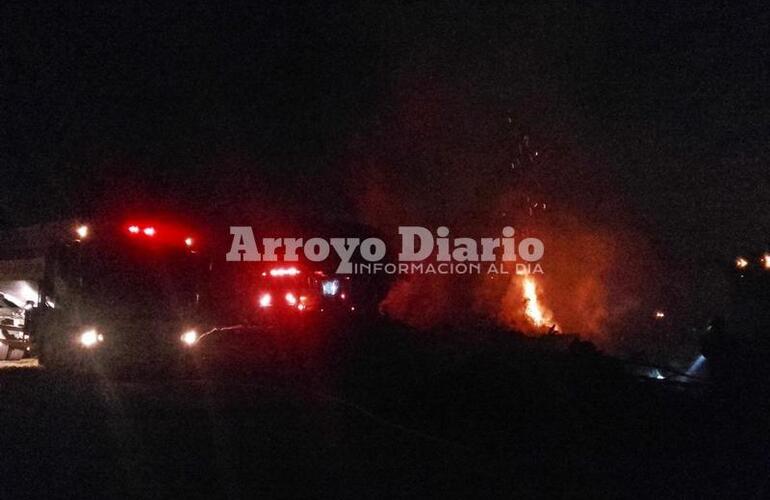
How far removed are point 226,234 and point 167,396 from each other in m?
10.2

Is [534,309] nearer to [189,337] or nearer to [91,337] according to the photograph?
[189,337]

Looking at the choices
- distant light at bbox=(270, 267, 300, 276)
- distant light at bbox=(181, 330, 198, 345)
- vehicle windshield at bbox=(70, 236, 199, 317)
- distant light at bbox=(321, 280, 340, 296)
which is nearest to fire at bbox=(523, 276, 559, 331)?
distant light at bbox=(321, 280, 340, 296)

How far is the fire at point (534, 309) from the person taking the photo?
102ft

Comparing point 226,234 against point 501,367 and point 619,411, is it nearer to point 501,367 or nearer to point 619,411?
point 501,367

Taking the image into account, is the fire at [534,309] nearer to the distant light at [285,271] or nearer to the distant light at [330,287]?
the distant light at [330,287]

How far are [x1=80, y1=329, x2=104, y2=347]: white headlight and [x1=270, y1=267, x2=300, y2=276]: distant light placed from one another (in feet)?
19.8

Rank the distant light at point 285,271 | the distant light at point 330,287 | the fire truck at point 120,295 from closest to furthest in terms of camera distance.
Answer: the fire truck at point 120,295 < the distant light at point 285,271 < the distant light at point 330,287

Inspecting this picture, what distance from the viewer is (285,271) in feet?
67.0

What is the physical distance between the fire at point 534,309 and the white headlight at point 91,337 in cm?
2039

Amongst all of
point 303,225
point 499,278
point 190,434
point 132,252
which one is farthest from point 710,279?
point 190,434

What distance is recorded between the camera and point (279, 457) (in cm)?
726

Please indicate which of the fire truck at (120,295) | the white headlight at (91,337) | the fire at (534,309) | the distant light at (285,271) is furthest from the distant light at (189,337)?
the fire at (534,309)

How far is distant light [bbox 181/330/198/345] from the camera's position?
14.8 meters

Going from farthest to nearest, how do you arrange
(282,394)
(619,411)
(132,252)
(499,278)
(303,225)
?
1. (303,225)
2. (499,278)
3. (132,252)
4. (282,394)
5. (619,411)
